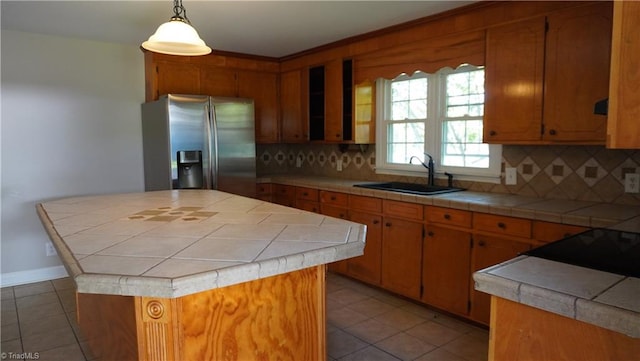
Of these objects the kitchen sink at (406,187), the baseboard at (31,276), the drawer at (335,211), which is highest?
the kitchen sink at (406,187)

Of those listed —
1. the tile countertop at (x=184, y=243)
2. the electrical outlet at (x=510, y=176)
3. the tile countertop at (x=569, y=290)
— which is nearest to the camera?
the tile countertop at (x=569, y=290)

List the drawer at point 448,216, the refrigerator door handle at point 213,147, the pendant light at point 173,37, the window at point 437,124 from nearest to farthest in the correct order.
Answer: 1. the pendant light at point 173,37
2. the drawer at point 448,216
3. the window at point 437,124
4. the refrigerator door handle at point 213,147

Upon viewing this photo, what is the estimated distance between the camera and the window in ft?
10.8

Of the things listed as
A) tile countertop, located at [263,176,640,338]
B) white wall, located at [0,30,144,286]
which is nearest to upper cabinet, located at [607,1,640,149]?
tile countertop, located at [263,176,640,338]

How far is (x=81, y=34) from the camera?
3756 mm

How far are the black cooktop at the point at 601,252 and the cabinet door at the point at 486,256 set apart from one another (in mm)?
→ 815

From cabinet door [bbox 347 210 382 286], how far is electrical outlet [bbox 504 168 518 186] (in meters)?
0.99

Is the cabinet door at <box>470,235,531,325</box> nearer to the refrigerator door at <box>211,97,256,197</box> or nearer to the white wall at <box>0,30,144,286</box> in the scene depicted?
the refrigerator door at <box>211,97,256,197</box>

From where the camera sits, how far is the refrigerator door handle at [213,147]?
3967mm

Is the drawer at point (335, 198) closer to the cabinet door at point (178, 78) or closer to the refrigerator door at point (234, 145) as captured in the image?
the refrigerator door at point (234, 145)

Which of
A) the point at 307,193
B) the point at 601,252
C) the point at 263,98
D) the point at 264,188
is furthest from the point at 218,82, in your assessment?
the point at 601,252

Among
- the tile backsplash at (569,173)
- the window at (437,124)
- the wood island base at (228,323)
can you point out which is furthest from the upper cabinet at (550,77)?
the wood island base at (228,323)

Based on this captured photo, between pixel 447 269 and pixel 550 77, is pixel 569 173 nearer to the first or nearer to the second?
pixel 550 77

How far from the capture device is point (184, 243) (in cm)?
155
